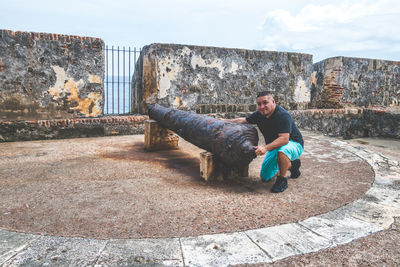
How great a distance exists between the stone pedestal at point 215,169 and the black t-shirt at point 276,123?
58cm

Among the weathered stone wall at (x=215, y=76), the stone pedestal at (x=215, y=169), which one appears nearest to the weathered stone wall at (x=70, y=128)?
the weathered stone wall at (x=215, y=76)

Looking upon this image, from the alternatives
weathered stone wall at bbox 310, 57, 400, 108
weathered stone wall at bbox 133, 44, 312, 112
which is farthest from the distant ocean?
weathered stone wall at bbox 310, 57, 400, 108

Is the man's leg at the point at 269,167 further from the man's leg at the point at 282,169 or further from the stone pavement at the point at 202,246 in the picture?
the stone pavement at the point at 202,246

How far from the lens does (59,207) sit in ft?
8.82

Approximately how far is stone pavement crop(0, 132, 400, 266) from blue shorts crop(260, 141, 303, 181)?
92 cm

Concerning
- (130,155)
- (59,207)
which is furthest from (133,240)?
(130,155)

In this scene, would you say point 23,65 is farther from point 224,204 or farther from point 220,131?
point 224,204

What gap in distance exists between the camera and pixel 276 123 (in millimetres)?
3373

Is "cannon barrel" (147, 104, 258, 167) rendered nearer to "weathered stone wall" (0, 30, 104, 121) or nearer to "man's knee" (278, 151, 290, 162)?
"man's knee" (278, 151, 290, 162)

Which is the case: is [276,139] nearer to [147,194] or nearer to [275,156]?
[275,156]

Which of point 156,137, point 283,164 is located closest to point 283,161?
point 283,164

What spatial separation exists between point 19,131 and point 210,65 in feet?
14.7

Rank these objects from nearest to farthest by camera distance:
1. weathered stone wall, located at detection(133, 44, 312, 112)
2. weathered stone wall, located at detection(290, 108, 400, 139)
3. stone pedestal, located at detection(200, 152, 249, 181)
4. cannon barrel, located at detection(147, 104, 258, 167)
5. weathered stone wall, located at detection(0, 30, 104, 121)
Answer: cannon barrel, located at detection(147, 104, 258, 167) → stone pedestal, located at detection(200, 152, 249, 181) → weathered stone wall, located at detection(0, 30, 104, 121) → weathered stone wall, located at detection(133, 44, 312, 112) → weathered stone wall, located at detection(290, 108, 400, 139)

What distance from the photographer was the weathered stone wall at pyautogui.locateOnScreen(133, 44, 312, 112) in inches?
271
